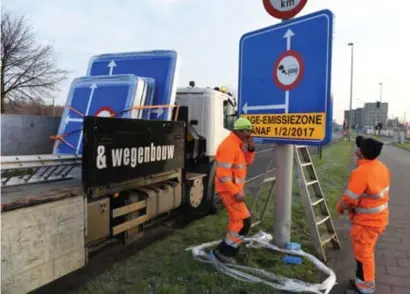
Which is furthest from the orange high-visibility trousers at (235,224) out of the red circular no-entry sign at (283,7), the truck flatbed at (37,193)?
the red circular no-entry sign at (283,7)

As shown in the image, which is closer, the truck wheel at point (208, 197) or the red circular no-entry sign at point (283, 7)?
the red circular no-entry sign at point (283, 7)

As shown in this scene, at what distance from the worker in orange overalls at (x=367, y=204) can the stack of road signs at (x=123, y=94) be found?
3240 mm

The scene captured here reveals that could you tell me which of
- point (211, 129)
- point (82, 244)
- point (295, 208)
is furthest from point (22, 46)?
point (82, 244)

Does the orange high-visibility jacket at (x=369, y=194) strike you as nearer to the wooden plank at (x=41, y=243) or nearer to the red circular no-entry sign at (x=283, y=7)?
the red circular no-entry sign at (x=283, y=7)

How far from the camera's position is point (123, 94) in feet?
19.6

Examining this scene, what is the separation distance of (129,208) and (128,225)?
0.21m

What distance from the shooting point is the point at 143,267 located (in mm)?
4758

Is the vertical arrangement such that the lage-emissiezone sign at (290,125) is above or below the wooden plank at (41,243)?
above

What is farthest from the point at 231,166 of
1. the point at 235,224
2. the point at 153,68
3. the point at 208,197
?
the point at 208,197

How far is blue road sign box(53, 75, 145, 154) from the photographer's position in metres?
5.88

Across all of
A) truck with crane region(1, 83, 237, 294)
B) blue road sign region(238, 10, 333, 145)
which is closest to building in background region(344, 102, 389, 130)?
blue road sign region(238, 10, 333, 145)

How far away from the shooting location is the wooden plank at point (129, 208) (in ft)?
15.6

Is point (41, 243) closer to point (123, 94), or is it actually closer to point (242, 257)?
point (242, 257)

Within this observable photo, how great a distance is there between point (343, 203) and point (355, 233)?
0.34 m
